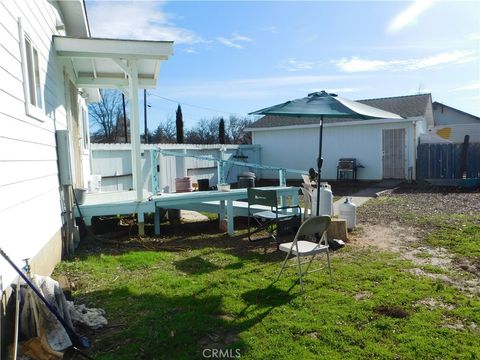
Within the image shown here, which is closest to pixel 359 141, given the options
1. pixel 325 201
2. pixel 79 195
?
pixel 325 201

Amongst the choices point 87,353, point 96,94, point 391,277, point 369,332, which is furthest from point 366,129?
point 87,353

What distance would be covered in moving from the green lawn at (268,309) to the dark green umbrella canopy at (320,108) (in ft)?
6.63

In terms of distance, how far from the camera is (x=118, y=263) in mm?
5359

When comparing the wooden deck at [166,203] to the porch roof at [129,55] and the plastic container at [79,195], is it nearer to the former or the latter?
the plastic container at [79,195]

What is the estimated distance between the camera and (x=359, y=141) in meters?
16.8

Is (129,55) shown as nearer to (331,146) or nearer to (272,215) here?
(272,215)

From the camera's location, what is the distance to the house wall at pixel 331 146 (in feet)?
53.7

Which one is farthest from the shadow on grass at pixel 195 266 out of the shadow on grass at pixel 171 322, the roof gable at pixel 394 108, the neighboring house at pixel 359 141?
the neighboring house at pixel 359 141

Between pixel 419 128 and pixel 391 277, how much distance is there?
1357cm

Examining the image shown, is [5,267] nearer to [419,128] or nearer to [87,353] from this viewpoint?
[87,353]

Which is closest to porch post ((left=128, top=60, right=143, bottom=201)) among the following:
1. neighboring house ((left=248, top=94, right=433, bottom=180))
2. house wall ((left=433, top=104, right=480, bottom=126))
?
neighboring house ((left=248, top=94, right=433, bottom=180))

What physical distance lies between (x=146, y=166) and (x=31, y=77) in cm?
744

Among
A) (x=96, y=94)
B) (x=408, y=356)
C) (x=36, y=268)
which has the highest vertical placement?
(x=96, y=94)

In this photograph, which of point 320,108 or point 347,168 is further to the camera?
point 347,168
